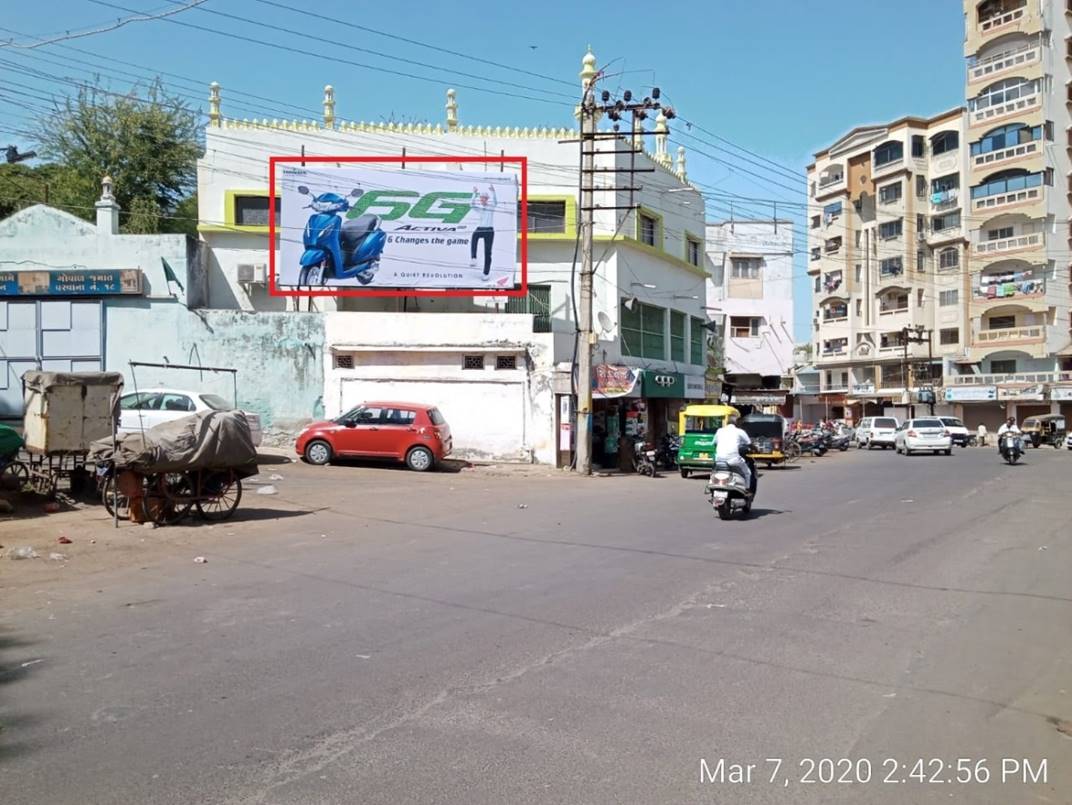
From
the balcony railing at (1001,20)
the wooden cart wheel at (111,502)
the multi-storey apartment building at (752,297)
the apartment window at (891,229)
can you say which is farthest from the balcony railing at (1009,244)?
the wooden cart wheel at (111,502)

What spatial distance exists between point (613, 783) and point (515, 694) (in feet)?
4.37

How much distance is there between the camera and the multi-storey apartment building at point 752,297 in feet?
166

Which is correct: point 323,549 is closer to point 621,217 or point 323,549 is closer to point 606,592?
point 606,592

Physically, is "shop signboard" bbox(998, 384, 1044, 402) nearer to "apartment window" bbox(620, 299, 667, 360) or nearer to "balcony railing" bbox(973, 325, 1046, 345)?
"balcony railing" bbox(973, 325, 1046, 345)

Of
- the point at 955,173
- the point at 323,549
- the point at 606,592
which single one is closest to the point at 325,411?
the point at 323,549

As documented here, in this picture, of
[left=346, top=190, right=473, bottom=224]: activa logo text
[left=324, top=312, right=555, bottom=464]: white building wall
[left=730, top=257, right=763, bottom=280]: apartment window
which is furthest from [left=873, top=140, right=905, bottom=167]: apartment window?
[left=324, top=312, right=555, bottom=464]: white building wall

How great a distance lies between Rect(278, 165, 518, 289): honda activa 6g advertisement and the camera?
2767cm

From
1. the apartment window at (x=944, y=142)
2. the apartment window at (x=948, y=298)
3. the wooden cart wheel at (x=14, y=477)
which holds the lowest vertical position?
the wooden cart wheel at (x=14, y=477)

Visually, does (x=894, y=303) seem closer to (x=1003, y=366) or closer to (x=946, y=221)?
(x=946, y=221)

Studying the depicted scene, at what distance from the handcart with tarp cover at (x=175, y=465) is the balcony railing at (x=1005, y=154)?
60.8 m

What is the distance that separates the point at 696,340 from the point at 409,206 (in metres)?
15.6

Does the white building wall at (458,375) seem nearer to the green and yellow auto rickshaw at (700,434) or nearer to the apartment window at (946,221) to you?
the green and yellow auto rickshaw at (700,434)

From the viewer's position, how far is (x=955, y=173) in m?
64.1

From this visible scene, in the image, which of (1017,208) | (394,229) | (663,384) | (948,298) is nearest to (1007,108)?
(1017,208)
